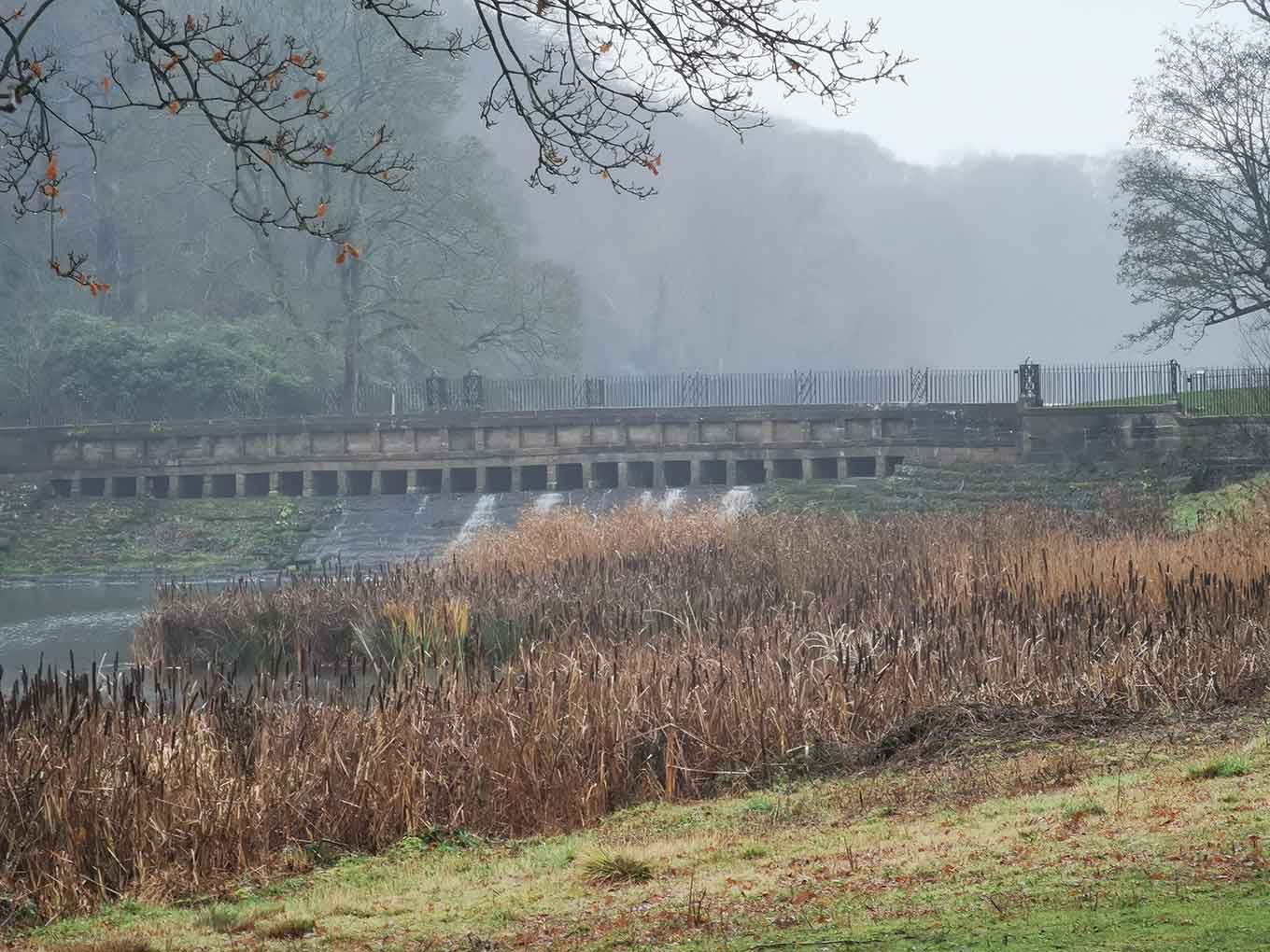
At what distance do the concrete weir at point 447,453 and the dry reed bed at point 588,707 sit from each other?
2137cm

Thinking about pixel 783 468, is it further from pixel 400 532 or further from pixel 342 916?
pixel 342 916

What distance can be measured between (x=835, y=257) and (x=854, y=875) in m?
108

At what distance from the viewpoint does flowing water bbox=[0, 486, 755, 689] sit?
83.3 feet

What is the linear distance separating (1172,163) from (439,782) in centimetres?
3489

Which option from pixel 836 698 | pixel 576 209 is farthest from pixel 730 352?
pixel 836 698

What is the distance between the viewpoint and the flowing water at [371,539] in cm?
2538

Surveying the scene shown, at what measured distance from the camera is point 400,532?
36.6 metres

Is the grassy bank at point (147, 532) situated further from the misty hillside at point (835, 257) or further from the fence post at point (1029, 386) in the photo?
the misty hillside at point (835, 257)

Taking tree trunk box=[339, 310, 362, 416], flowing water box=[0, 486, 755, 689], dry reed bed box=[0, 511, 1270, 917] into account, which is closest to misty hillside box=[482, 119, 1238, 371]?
tree trunk box=[339, 310, 362, 416]

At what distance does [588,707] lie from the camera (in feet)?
34.6

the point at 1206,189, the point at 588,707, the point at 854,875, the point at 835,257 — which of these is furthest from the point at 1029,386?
the point at 835,257

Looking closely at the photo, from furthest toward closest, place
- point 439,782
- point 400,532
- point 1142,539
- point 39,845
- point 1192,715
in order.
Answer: point 400,532 → point 1142,539 → point 1192,715 → point 439,782 → point 39,845

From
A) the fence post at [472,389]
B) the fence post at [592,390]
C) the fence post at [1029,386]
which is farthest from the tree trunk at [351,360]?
the fence post at [1029,386]

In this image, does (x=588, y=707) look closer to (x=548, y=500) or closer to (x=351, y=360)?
(x=548, y=500)
